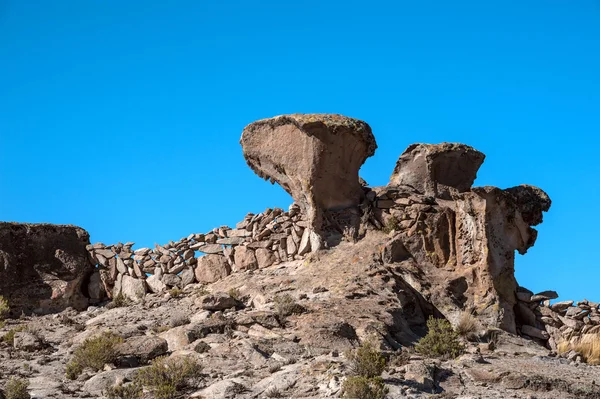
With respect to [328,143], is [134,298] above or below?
below

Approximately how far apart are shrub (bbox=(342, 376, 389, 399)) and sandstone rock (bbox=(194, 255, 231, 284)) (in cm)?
740

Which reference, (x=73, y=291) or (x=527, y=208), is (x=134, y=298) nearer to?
(x=73, y=291)

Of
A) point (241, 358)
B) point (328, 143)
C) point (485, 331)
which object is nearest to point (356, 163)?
point (328, 143)

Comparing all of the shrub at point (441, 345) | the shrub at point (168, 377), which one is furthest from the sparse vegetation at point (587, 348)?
the shrub at point (168, 377)

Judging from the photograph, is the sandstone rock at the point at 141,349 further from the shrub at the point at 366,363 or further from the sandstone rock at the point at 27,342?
the shrub at the point at 366,363

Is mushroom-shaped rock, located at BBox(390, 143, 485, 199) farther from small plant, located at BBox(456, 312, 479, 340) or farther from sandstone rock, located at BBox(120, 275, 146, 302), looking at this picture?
sandstone rock, located at BBox(120, 275, 146, 302)

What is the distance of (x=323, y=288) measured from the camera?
15234 millimetres

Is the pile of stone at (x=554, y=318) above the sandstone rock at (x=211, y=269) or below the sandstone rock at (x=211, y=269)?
below

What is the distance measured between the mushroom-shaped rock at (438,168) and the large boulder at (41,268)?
694 cm

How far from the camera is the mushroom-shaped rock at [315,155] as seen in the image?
1686cm

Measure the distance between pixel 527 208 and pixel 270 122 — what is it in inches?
209

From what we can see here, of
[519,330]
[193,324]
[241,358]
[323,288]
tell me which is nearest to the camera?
[241,358]

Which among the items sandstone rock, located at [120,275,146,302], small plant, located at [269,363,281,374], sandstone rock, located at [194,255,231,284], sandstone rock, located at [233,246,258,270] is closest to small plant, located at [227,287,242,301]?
sandstone rock, located at [233,246,258,270]

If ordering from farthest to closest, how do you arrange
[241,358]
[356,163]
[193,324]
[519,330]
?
[356,163] < [519,330] < [193,324] < [241,358]
